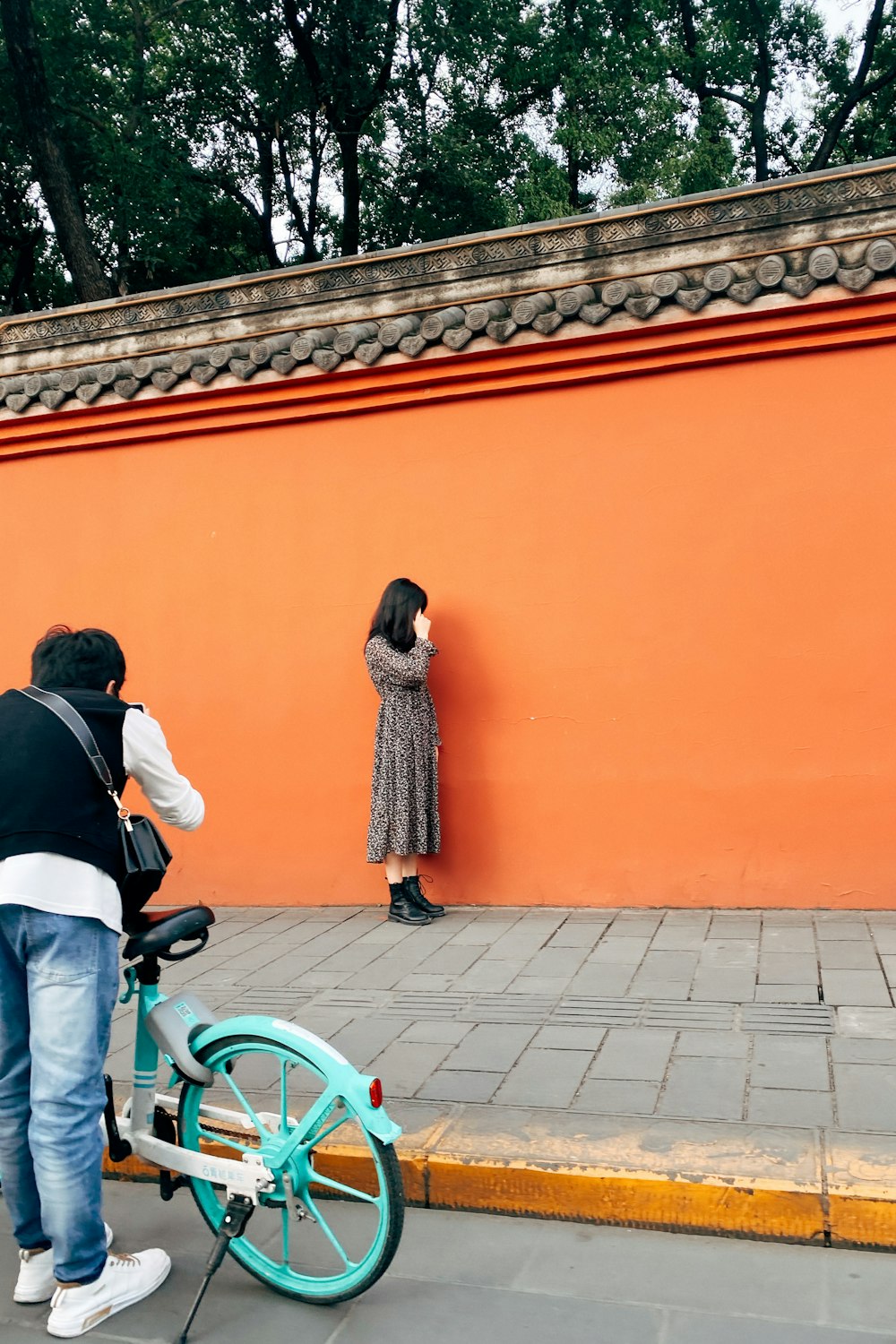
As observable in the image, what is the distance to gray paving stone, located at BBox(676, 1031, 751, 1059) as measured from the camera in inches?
163

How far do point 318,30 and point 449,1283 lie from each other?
16.2 meters

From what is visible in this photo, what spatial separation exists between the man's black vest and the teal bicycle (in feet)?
1.10

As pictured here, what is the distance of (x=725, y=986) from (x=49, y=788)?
3.12 metres

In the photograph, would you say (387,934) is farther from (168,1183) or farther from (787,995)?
(168,1183)

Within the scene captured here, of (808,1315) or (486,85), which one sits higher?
(486,85)

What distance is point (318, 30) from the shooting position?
15539 millimetres

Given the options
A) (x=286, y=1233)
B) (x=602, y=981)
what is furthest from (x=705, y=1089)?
(x=286, y=1233)

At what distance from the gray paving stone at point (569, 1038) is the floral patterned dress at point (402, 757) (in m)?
2.00

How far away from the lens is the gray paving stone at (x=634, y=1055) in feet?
13.2

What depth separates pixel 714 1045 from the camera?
4.23 meters

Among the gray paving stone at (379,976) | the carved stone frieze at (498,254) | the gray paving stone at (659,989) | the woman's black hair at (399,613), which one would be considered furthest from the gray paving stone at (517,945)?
the carved stone frieze at (498,254)

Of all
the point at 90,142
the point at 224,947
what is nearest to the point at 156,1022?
the point at 224,947

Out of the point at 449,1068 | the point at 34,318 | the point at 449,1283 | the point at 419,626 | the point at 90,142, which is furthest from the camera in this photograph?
the point at 90,142

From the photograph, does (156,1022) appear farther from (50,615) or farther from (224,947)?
(50,615)
